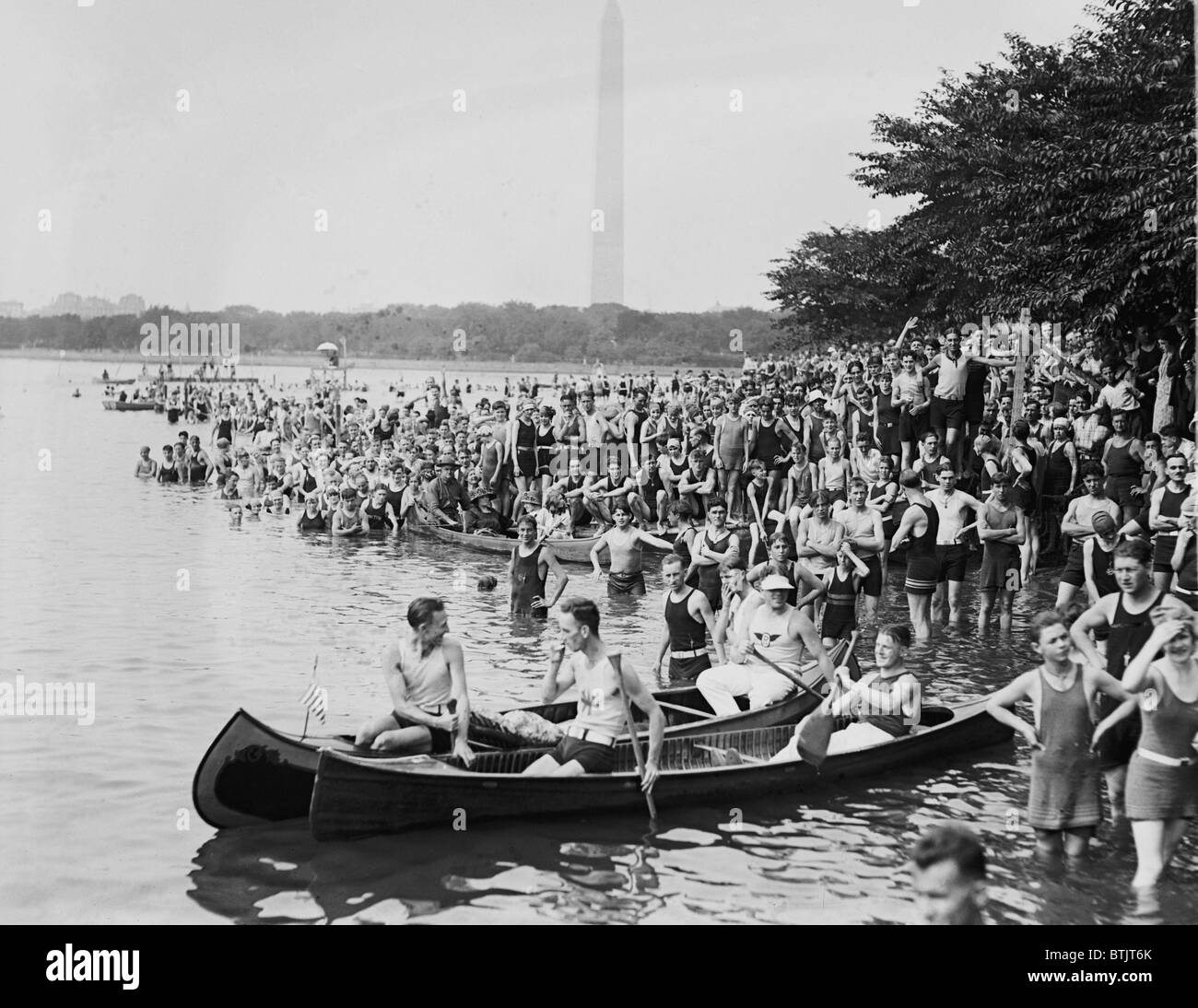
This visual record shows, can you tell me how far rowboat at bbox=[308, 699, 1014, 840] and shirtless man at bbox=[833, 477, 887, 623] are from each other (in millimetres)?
3780

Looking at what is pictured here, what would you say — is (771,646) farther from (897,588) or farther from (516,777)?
(897,588)

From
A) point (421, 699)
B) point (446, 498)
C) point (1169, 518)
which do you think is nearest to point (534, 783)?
point (421, 699)

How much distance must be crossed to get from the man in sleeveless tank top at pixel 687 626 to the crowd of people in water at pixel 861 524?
0.03 m

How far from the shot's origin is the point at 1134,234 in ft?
60.5

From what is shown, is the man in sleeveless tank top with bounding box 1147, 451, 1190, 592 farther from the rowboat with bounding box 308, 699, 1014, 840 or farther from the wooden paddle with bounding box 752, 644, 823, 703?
the wooden paddle with bounding box 752, 644, 823, 703

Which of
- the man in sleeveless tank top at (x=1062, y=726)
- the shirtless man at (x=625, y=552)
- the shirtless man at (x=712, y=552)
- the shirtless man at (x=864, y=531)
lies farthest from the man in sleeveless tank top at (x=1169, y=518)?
the shirtless man at (x=625, y=552)

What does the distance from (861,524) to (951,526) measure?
1.15 metres

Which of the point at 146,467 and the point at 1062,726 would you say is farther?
the point at 146,467

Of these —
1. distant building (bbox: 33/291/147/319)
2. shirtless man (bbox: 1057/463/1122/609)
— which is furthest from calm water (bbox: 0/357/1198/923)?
distant building (bbox: 33/291/147/319)

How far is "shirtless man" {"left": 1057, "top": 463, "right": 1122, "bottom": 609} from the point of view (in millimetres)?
15016

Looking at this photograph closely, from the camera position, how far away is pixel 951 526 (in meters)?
16.0

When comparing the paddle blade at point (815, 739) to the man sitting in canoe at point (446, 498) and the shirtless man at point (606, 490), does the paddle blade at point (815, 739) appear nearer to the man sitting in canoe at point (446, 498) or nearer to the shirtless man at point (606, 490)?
the shirtless man at point (606, 490)

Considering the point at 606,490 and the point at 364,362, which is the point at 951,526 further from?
the point at 364,362

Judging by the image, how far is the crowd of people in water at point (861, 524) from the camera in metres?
8.85
